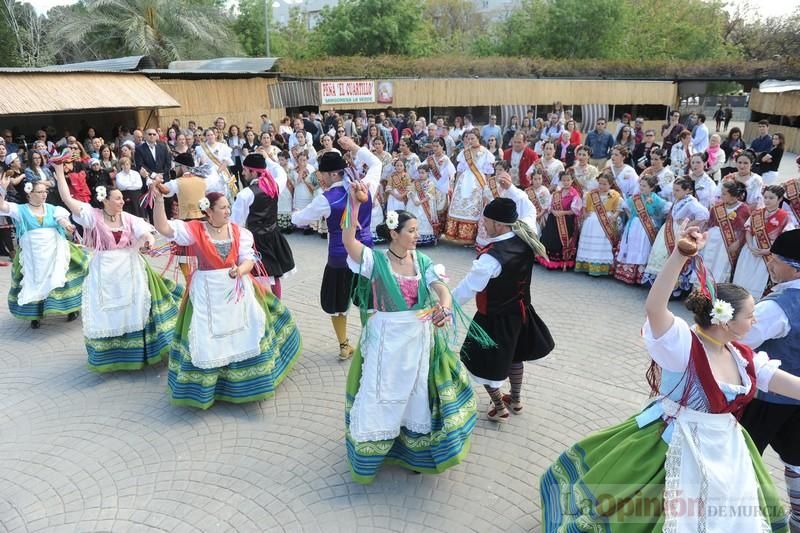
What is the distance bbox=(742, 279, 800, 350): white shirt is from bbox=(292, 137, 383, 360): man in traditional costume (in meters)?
2.92

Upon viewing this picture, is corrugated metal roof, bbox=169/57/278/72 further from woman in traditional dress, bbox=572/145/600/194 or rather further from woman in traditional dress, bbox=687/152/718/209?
woman in traditional dress, bbox=687/152/718/209

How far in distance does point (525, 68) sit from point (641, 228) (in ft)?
60.8

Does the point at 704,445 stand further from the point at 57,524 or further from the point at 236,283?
the point at 57,524

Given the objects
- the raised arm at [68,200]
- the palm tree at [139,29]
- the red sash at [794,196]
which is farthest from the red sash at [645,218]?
the palm tree at [139,29]

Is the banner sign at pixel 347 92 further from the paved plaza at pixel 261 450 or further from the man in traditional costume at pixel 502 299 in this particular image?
the man in traditional costume at pixel 502 299

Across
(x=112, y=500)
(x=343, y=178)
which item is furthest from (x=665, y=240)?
(x=112, y=500)

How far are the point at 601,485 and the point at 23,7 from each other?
37.6m

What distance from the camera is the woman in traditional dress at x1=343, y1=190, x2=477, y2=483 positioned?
3.64 metres

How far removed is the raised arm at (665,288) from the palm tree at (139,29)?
84.6ft

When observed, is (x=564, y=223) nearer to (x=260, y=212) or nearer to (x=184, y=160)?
(x=260, y=212)

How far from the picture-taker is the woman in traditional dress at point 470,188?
30.3ft

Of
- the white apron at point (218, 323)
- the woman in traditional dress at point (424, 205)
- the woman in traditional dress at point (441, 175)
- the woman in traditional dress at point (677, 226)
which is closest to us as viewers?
the white apron at point (218, 323)

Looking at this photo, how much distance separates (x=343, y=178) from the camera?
519 cm

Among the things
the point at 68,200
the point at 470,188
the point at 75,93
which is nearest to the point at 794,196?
the point at 470,188
